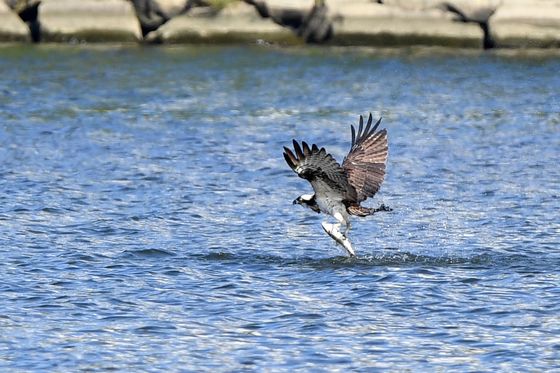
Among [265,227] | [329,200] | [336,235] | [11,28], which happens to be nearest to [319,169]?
[329,200]

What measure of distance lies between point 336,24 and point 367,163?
1868cm

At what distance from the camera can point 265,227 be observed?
1465 cm

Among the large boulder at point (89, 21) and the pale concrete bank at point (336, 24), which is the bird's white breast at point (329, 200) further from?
the large boulder at point (89, 21)

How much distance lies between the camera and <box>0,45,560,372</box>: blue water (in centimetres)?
1023

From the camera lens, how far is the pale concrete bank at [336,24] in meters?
30.3

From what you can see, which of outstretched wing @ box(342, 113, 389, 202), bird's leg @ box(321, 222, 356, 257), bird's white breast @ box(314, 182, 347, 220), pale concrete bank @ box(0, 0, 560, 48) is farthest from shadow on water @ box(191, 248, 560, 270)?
pale concrete bank @ box(0, 0, 560, 48)

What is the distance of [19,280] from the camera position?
39.8 feet

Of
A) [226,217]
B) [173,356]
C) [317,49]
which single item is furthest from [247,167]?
[317,49]

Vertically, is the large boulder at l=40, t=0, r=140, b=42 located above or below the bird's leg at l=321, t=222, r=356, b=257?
above

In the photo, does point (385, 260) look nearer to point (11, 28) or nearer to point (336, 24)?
point (336, 24)

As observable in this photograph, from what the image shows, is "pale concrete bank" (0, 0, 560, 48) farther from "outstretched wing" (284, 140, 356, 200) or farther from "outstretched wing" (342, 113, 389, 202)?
"outstretched wing" (284, 140, 356, 200)

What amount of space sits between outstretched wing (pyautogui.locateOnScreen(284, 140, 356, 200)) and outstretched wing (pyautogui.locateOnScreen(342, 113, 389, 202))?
150mm

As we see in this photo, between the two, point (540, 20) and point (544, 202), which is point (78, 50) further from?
point (544, 202)

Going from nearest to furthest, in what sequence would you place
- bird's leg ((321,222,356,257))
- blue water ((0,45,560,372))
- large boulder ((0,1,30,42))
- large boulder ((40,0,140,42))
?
1. blue water ((0,45,560,372))
2. bird's leg ((321,222,356,257))
3. large boulder ((40,0,140,42))
4. large boulder ((0,1,30,42))
